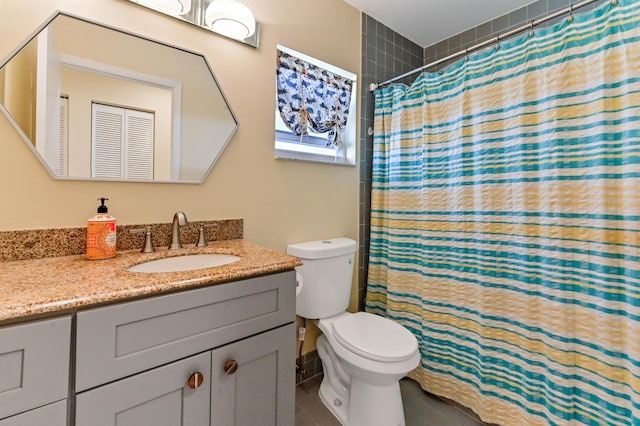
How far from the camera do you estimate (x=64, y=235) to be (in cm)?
104

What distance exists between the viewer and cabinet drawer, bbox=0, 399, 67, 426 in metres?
0.59

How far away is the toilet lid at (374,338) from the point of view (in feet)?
4.07

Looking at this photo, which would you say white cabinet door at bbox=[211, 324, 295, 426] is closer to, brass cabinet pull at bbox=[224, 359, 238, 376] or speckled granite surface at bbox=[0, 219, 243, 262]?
brass cabinet pull at bbox=[224, 359, 238, 376]

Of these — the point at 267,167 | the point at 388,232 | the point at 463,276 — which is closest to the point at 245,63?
the point at 267,167

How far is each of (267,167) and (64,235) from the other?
0.87m

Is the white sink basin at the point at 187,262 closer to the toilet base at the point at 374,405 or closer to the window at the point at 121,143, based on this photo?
the window at the point at 121,143

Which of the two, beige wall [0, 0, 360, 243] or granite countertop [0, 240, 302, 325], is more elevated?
beige wall [0, 0, 360, 243]

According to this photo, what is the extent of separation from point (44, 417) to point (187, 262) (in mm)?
595

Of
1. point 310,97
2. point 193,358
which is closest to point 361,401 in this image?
point 193,358

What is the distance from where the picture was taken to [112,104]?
112cm

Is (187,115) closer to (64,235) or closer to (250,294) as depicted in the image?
(64,235)

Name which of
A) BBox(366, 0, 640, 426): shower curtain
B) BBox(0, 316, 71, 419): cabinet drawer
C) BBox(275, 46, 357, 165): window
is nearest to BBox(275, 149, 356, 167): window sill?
BBox(275, 46, 357, 165): window

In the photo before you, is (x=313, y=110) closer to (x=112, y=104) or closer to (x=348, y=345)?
(x=112, y=104)

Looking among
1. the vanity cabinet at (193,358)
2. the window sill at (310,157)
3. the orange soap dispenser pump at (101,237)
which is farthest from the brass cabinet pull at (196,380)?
the window sill at (310,157)
